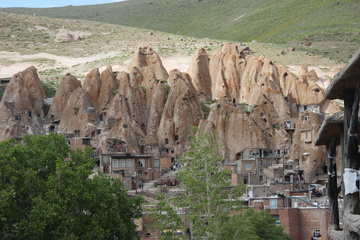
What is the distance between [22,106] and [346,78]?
77.9 meters

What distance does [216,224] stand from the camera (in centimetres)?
3028

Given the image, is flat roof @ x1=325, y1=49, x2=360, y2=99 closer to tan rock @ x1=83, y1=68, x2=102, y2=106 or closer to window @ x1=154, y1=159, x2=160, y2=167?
window @ x1=154, y1=159, x2=160, y2=167

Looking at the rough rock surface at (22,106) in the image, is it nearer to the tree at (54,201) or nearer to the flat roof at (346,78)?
the tree at (54,201)

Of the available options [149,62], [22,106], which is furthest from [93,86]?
[149,62]

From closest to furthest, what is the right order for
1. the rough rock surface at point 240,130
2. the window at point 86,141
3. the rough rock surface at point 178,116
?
the window at point 86,141
the rough rock surface at point 240,130
the rough rock surface at point 178,116

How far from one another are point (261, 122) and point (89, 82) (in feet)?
79.2

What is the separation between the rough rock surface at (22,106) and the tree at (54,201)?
41.6m

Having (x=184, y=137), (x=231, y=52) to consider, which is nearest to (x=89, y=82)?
(x=184, y=137)

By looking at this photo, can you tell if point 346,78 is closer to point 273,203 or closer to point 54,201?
point 54,201

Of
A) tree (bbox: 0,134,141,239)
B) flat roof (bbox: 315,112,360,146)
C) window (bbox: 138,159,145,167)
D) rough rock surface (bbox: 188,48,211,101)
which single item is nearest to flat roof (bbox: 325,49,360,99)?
flat roof (bbox: 315,112,360,146)

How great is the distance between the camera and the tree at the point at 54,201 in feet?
105

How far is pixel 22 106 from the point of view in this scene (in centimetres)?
8781

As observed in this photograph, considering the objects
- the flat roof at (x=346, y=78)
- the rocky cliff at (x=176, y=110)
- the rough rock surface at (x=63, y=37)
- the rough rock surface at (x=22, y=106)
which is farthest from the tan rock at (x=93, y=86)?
the flat roof at (x=346, y=78)

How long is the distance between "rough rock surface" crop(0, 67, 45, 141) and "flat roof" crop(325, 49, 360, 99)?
66001 mm
